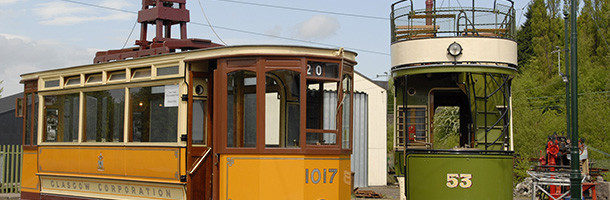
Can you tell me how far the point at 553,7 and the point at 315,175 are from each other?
1663 inches

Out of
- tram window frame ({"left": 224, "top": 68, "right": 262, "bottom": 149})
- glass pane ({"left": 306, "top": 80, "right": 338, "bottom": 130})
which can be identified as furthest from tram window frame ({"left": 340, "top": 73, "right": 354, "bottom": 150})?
tram window frame ({"left": 224, "top": 68, "right": 262, "bottom": 149})

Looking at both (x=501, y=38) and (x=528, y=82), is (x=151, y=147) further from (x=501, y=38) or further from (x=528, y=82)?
(x=528, y=82)

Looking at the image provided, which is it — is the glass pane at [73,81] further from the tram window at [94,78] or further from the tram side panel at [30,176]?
the tram side panel at [30,176]

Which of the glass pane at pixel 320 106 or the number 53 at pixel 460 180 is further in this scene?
the number 53 at pixel 460 180

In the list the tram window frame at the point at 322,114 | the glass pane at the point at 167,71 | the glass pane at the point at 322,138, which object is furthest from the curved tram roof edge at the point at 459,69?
the glass pane at the point at 167,71

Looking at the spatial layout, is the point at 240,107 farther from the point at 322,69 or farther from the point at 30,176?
the point at 30,176

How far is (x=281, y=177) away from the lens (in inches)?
389

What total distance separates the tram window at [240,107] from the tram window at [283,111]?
0.69 feet

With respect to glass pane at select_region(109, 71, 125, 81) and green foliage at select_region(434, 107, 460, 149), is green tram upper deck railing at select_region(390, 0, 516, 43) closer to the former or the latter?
glass pane at select_region(109, 71, 125, 81)

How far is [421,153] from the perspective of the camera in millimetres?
13336

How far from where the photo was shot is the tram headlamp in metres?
13.4

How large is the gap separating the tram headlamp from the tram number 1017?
14.2 feet

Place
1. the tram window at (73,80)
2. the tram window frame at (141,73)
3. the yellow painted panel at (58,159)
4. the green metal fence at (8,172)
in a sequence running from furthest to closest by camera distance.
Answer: the green metal fence at (8,172) < the tram window at (73,80) < the yellow painted panel at (58,159) < the tram window frame at (141,73)

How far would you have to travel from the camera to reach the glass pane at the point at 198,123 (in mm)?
10688
